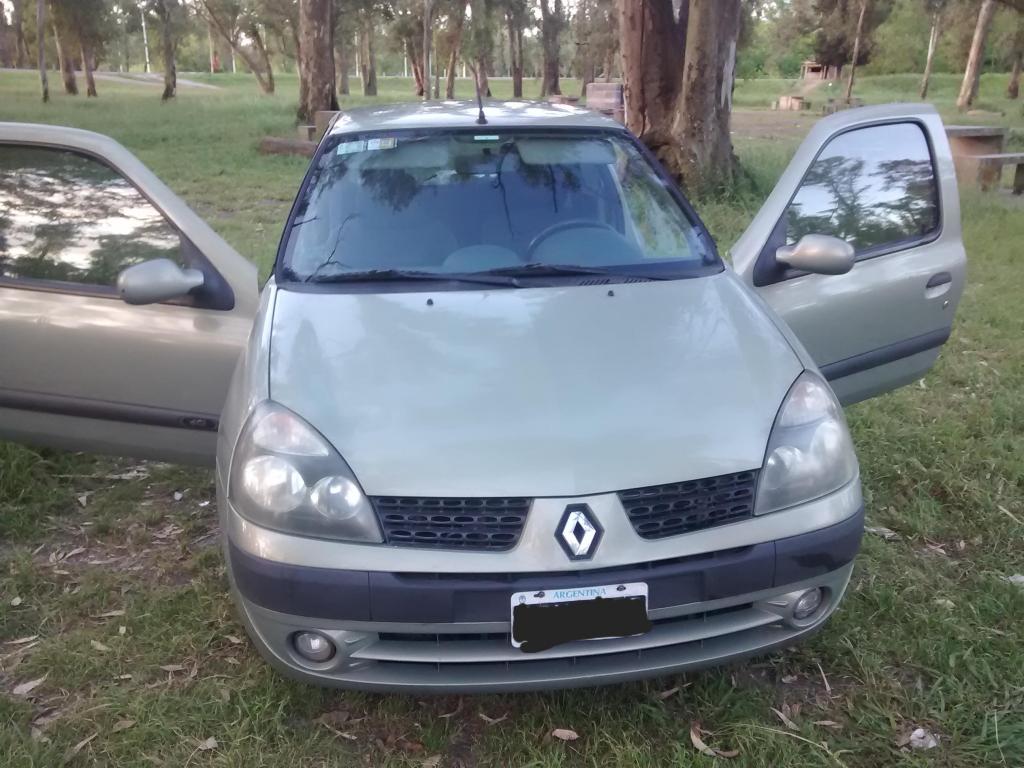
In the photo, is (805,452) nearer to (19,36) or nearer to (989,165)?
(989,165)

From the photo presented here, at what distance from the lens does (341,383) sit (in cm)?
241

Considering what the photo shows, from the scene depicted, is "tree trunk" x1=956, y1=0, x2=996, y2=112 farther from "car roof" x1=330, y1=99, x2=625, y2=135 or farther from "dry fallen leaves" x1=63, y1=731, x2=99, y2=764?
"dry fallen leaves" x1=63, y1=731, x2=99, y2=764

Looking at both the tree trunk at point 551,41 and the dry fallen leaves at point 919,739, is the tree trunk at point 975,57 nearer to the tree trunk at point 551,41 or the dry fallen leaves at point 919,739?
the tree trunk at point 551,41

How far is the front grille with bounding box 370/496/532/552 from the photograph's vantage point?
212 centimetres

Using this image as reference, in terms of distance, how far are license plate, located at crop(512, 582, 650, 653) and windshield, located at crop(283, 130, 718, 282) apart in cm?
121

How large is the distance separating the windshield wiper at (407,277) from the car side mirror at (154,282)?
398 mm

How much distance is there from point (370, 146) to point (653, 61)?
7312 millimetres

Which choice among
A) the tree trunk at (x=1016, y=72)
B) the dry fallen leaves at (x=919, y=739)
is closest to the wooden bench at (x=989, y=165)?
the dry fallen leaves at (x=919, y=739)

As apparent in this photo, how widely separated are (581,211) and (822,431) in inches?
51.2

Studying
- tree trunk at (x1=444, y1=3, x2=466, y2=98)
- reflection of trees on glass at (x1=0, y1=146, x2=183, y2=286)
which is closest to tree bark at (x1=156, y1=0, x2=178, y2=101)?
tree trunk at (x1=444, y1=3, x2=466, y2=98)

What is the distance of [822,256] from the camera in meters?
3.10

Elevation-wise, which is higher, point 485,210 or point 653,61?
point 653,61

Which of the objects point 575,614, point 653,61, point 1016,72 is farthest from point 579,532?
point 1016,72

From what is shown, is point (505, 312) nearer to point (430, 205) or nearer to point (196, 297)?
point (430, 205)
